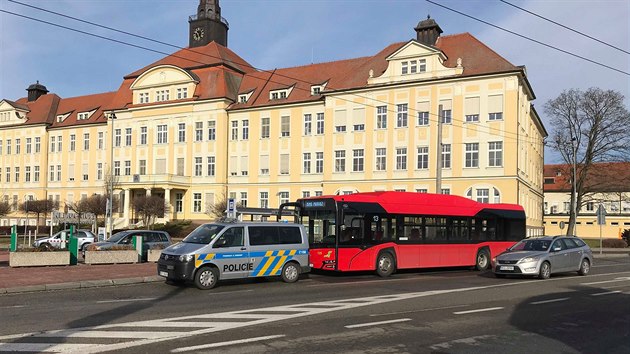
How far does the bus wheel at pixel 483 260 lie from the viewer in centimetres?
2420

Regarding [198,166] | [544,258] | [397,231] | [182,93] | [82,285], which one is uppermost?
[182,93]

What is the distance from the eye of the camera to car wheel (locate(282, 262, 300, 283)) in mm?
17891

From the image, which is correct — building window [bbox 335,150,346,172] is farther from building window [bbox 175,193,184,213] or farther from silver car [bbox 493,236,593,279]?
silver car [bbox 493,236,593,279]

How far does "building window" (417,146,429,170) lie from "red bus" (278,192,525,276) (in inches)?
1004

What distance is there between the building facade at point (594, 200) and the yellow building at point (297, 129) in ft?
18.6

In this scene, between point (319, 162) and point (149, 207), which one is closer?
point (149, 207)

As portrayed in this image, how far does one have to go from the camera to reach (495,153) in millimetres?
48062

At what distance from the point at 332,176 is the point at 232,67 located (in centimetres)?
1945

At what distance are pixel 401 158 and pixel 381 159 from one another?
199 centimetres

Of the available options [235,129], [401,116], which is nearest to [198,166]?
[235,129]

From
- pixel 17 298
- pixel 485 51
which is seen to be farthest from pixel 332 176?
pixel 17 298

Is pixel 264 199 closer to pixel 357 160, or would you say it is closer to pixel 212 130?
pixel 212 130

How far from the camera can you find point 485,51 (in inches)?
1971

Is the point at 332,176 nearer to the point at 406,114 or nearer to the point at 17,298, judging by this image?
the point at 406,114
